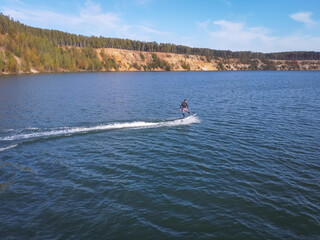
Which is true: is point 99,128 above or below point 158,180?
above

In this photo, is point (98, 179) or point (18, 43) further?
point (18, 43)

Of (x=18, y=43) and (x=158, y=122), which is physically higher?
(x=18, y=43)

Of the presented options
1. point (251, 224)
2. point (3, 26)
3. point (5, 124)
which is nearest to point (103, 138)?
point (5, 124)

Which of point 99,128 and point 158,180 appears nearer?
point 158,180

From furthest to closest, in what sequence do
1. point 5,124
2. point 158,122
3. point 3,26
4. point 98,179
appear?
point 3,26 → point 158,122 → point 5,124 → point 98,179

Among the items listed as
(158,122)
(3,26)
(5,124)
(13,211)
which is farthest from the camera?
(3,26)

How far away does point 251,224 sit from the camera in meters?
11.9

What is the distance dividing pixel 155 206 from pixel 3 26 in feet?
696

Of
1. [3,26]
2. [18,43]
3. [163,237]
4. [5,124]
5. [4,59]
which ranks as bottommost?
[163,237]

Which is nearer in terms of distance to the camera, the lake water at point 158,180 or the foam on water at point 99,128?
the lake water at point 158,180

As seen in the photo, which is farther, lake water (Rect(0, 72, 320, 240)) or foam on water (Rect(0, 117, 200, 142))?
foam on water (Rect(0, 117, 200, 142))

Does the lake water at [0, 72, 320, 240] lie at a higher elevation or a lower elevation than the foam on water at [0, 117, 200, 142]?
lower

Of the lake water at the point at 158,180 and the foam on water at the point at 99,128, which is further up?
the foam on water at the point at 99,128

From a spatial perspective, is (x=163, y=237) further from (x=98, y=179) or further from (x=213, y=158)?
(x=213, y=158)
